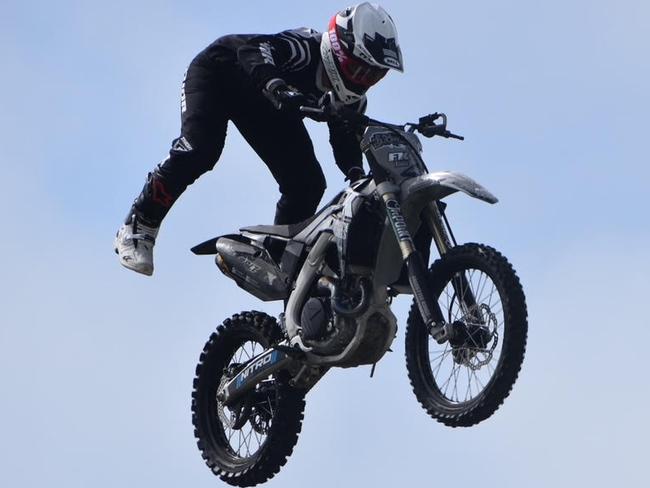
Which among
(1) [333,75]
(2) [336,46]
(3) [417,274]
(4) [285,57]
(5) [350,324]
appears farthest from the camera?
(4) [285,57]

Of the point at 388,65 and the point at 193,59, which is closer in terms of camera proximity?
the point at 388,65

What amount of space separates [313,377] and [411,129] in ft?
7.38

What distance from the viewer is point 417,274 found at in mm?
13641

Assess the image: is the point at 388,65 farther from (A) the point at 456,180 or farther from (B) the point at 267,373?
(B) the point at 267,373

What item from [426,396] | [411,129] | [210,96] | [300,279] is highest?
[210,96]

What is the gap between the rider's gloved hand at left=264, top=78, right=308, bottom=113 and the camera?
559 inches

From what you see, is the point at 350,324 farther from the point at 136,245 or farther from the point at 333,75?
the point at 136,245

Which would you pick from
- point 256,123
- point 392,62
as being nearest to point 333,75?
point 392,62

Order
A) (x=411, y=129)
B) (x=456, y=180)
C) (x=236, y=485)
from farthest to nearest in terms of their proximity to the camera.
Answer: (x=236, y=485) → (x=411, y=129) → (x=456, y=180)

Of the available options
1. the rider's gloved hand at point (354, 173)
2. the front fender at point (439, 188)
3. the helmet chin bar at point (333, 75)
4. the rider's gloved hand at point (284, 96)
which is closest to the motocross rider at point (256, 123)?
the helmet chin bar at point (333, 75)

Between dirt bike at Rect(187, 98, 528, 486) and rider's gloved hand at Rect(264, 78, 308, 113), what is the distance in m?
0.17

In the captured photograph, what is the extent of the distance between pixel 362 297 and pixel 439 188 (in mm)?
1095

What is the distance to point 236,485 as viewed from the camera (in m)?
15.6

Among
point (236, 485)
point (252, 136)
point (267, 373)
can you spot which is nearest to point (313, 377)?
point (267, 373)
